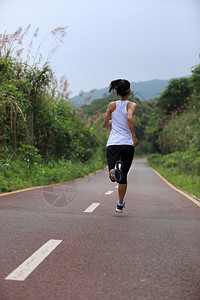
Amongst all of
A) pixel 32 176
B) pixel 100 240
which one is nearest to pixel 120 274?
pixel 100 240

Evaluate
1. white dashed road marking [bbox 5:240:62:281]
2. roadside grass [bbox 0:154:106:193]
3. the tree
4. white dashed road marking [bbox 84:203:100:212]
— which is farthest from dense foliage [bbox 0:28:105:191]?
the tree

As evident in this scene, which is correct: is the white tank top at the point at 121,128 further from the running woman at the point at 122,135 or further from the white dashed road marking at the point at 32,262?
the white dashed road marking at the point at 32,262

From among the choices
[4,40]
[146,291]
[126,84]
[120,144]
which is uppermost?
[4,40]

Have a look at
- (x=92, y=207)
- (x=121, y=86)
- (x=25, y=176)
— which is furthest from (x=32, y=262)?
(x=25, y=176)

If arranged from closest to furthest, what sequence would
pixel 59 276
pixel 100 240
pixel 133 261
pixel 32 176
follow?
pixel 59 276
pixel 133 261
pixel 100 240
pixel 32 176

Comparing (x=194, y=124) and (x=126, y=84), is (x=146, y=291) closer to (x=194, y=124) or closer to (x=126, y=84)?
(x=126, y=84)

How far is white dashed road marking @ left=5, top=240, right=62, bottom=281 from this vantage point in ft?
9.82

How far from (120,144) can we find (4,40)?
6170 mm

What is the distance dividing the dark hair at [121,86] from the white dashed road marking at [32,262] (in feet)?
8.89

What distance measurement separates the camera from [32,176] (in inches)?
446

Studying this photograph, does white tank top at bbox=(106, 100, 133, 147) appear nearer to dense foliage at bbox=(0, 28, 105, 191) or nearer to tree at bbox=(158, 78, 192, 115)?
dense foliage at bbox=(0, 28, 105, 191)

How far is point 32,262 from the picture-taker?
3.38 metres

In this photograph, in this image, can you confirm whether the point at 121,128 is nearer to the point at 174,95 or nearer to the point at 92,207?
the point at 92,207

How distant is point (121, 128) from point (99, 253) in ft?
8.27
